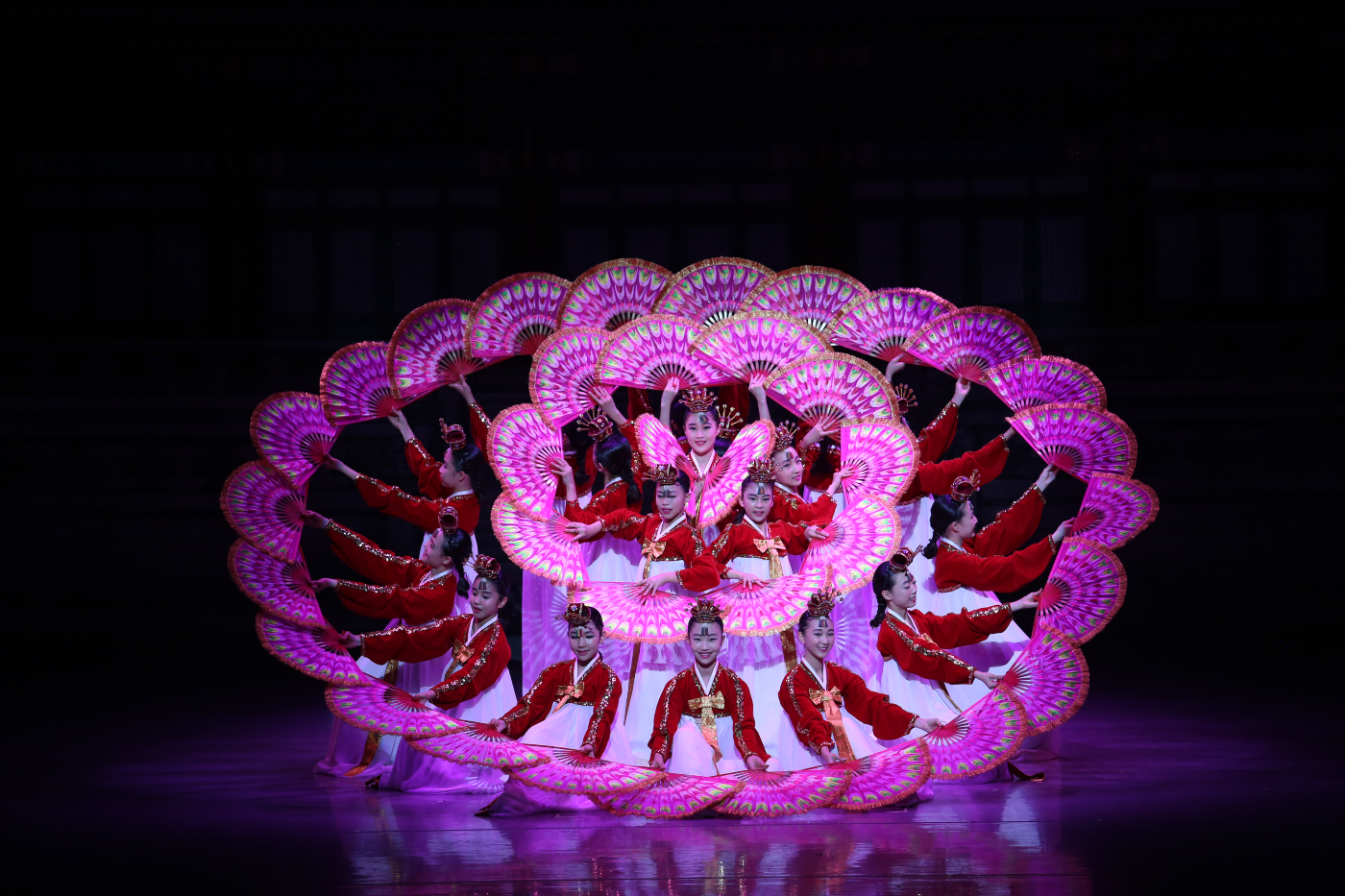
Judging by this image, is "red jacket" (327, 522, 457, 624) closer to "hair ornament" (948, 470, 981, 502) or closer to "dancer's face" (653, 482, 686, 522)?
"dancer's face" (653, 482, 686, 522)

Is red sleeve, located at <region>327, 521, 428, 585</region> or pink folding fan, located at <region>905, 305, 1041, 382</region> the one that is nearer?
pink folding fan, located at <region>905, 305, 1041, 382</region>

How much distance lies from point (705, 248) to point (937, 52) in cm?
219

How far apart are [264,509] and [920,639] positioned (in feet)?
7.01

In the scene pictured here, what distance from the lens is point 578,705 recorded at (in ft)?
14.1

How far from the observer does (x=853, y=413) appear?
4.50m

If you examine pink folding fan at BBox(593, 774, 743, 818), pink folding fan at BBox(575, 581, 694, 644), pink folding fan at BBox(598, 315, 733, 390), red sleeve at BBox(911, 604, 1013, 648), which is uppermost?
pink folding fan at BBox(598, 315, 733, 390)

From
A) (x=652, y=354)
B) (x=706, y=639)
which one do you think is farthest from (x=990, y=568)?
(x=652, y=354)

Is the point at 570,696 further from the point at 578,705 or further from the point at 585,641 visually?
the point at 585,641

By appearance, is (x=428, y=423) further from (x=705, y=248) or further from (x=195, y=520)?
(x=705, y=248)

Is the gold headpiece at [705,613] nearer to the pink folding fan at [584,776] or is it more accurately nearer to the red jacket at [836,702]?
the red jacket at [836,702]

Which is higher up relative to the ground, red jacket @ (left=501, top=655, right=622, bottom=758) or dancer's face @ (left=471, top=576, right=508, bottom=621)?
dancer's face @ (left=471, top=576, right=508, bottom=621)

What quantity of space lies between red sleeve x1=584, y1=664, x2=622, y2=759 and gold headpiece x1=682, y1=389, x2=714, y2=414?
877mm

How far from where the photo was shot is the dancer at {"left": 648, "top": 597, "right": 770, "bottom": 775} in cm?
411

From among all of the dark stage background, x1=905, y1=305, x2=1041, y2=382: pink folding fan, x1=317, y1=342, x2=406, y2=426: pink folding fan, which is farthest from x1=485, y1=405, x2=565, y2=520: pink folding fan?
the dark stage background
